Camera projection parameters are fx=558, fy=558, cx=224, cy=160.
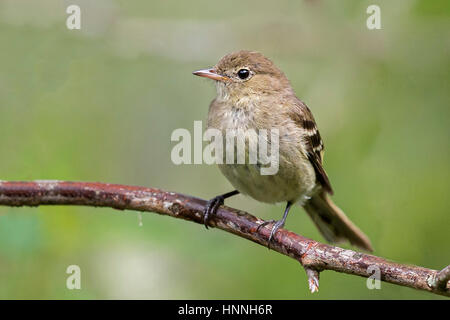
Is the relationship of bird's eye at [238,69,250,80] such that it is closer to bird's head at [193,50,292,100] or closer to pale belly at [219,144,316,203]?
bird's head at [193,50,292,100]

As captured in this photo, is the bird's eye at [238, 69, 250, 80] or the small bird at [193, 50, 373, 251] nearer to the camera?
the small bird at [193, 50, 373, 251]

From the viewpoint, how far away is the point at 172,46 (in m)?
5.54

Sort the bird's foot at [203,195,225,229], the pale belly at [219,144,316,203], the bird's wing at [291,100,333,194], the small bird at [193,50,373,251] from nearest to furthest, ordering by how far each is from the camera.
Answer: the bird's foot at [203,195,225,229] → the pale belly at [219,144,316,203] → the small bird at [193,50,373,251] → the bird's wing at [291,100,333,194]

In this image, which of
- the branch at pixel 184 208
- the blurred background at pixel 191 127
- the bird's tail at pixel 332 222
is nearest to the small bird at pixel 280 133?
the bird's tail at pixel 332 222

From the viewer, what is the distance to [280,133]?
451 cm

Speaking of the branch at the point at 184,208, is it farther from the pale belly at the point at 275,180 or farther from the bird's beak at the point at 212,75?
the bird's beak at the point at 212,75

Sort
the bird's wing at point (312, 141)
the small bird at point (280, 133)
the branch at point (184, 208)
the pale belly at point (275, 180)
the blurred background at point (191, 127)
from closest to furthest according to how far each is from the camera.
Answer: the branch at point (184, 208) < the blurred background at point (191, 127) < the pale belly at point (275, 180) < the small bird at point (280, 133) < the bird's wing at point (312, 141)

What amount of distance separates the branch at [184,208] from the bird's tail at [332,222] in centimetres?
155

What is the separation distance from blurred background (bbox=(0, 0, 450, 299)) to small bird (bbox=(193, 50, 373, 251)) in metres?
0.20

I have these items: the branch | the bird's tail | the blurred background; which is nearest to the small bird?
the bird's tail

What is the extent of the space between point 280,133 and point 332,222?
1.22 metres

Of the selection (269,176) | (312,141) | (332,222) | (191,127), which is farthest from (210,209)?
(191,127)

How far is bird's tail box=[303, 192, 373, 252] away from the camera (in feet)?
16.2

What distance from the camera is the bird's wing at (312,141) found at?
15.9ft
